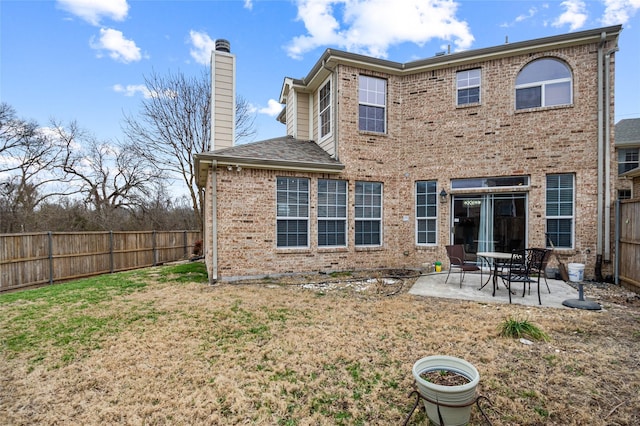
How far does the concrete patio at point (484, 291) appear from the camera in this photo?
20.2 feet

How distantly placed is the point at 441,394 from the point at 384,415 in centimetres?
63

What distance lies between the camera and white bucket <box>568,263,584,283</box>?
25.3ft

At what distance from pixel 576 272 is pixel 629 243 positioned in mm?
1240

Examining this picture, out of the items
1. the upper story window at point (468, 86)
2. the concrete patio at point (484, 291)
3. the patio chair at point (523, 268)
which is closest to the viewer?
the patio chair at point (523, 268)

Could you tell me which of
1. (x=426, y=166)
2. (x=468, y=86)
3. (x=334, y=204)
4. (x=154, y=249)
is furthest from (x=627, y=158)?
(x=154, y=249)

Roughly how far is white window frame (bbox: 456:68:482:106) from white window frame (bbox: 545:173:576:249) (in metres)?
3.13

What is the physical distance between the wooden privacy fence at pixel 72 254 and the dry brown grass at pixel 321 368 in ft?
21.1

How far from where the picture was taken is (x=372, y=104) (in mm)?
9477

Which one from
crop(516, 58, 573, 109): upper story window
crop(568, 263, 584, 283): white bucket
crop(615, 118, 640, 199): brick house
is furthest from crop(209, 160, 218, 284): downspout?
crop(615, 118, 640, 199): brick house

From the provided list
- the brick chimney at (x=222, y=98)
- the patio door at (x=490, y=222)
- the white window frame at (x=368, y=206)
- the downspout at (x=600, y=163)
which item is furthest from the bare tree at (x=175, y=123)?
the downspout at (x=600, y=163)

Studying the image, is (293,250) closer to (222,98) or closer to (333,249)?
(333,249)

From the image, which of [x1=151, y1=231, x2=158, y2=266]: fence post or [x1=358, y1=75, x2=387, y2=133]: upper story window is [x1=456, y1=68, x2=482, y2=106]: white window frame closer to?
[x1=358, y1=75, x2=387, y2=133]: upper story window

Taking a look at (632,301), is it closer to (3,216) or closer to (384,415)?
(384,415)

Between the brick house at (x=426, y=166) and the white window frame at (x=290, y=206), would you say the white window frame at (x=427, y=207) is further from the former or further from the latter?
the white window frame at (x=290, y=206)
